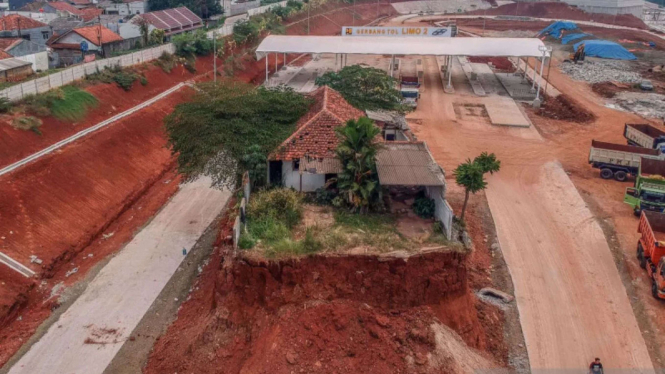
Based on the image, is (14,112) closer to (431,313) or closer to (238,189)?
(238,189)

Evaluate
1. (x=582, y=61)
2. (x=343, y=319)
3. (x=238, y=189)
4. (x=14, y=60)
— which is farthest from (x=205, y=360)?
(x=582, y=61)

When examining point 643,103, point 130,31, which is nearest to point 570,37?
point 643,103

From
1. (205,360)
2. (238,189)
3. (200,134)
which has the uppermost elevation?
(200,134)

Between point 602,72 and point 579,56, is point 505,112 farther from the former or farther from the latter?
point 579,56

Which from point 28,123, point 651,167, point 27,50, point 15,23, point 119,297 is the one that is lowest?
point 119,297

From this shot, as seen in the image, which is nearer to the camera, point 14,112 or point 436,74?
point 14,112

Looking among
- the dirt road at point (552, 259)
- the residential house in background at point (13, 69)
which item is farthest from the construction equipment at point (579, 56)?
the residential house in background at point (13, 69)

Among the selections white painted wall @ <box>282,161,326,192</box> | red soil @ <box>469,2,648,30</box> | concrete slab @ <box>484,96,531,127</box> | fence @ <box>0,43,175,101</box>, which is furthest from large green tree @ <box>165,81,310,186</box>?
red soil @ <box>469,2,648,30</box>
